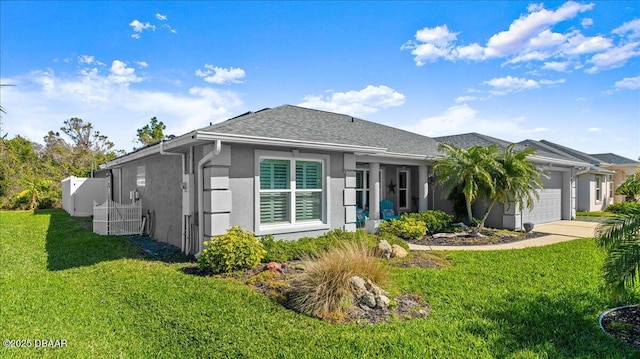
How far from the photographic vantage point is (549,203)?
17.3m

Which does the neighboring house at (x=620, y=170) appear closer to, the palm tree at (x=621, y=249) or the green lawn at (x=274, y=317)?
A: the green lawn at (x=274, y=317)

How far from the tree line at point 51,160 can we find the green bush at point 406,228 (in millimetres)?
16816

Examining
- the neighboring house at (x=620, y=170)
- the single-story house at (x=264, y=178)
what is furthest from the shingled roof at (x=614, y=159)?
the single-story house at (x=264, y=178)

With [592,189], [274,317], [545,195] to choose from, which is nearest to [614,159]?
[592,189]

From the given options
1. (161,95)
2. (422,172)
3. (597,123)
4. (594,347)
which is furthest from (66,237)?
(597,123)

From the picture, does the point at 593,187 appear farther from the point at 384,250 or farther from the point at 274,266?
the point at 274,266

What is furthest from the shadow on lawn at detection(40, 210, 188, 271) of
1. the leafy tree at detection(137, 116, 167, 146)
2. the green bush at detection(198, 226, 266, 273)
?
the leafy tree at detection(137, 116, 167, 146)

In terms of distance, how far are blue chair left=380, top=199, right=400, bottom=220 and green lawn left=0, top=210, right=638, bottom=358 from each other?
6.05 meters

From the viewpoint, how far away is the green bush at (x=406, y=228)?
11914 millimetres

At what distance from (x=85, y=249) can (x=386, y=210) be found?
1083cm

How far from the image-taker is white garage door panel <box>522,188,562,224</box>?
15781 millimetres

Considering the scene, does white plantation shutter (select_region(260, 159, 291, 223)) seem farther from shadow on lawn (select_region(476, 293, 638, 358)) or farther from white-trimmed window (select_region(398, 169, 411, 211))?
white-trimmed window (select_region(398, 169, 411, 211))

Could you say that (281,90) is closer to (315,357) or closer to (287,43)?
(287,43)

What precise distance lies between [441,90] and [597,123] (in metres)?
7.02
